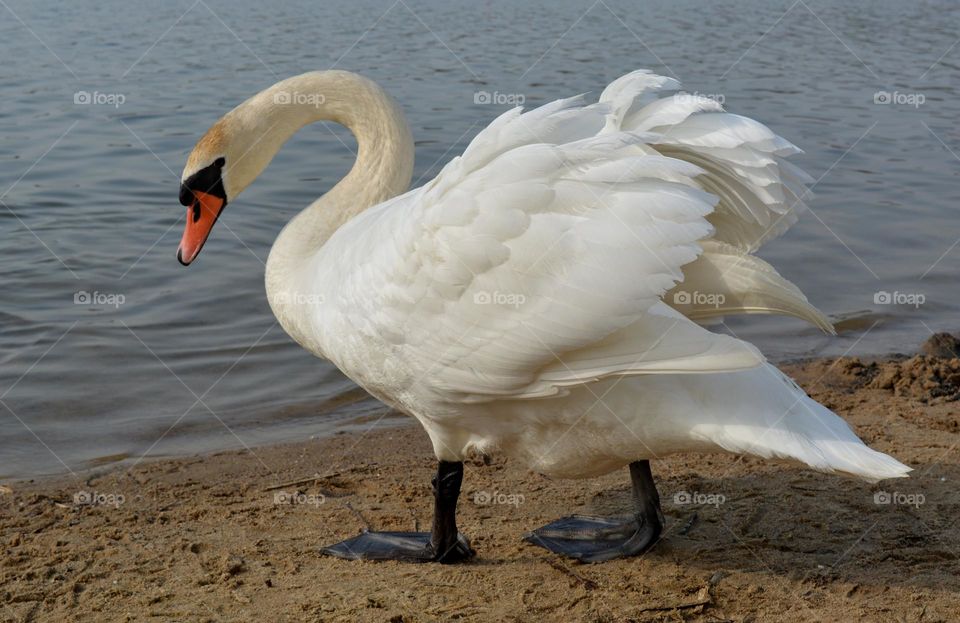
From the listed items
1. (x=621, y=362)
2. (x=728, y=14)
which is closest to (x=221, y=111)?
(x=621, y=362)

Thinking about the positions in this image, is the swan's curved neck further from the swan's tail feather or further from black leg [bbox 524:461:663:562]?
the swan's tail feather

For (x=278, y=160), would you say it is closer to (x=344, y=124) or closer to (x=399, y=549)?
(x=344, y=124)

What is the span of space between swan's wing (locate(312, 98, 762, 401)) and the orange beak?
142 centimetres

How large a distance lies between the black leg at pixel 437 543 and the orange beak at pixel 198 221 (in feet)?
5.11

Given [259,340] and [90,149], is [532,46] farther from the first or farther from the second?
[259,340]

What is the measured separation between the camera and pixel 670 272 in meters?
3.33

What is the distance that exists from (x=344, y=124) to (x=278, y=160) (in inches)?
243

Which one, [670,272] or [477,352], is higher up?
[670,272]

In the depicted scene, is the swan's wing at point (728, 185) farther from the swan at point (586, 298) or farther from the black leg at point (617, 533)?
the black leg at point (617, 533)

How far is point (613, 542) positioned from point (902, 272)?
16.6 ft

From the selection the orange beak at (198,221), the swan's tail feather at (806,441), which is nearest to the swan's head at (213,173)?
the orange beak at (198,221)

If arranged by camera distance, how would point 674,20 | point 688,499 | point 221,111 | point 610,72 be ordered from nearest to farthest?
point 688,499
point 221,111
point 610,72
point 674,20

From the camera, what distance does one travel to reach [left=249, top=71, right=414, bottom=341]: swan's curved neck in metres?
4.72

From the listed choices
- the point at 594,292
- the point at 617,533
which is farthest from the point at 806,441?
the point at 617,533
